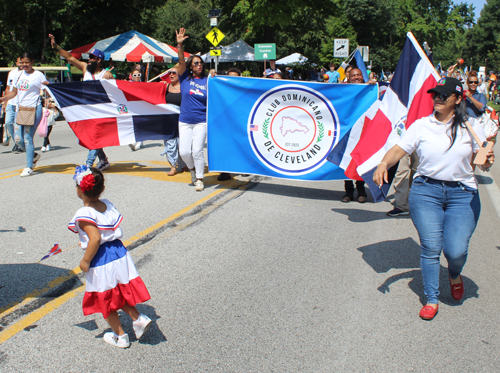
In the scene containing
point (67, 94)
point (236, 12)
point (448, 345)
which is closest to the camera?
point (448, 345)

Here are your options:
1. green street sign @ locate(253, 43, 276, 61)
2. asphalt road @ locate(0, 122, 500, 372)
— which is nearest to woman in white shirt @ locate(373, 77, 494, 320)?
asphalt road @ locate(0, 122, 500, 372)

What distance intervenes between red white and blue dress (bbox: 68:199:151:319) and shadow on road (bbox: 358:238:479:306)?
2172 millimetres

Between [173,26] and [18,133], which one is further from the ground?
[173,26]

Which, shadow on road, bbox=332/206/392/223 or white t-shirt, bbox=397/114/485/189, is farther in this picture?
shadow on road, bbox=332/206/392/223

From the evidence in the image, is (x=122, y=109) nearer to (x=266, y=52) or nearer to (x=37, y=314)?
(x=37, y=314)

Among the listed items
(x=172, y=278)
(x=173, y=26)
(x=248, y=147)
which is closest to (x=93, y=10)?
(x=173, y=26)

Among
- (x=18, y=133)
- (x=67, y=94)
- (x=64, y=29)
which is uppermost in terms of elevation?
(x=64, y=29)

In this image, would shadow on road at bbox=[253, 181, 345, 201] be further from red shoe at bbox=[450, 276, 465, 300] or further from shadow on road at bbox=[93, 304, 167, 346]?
shadow on road at bbox=[93, 304, 167, 346]

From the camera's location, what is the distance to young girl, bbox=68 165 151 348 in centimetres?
309

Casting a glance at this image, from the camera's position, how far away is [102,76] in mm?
8758

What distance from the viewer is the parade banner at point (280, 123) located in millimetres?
7074

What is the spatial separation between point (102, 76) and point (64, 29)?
29.8m

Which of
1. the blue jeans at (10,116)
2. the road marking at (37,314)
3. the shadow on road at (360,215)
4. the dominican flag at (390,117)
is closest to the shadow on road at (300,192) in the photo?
the shadow on road at (360,215)

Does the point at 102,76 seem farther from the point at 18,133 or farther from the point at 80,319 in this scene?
the point at 80,319
